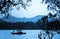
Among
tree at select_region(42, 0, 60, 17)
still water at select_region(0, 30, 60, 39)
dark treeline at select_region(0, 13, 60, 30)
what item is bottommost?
still water at select_region(0, 30, 60, 39)

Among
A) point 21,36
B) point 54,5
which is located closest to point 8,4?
point 21,36

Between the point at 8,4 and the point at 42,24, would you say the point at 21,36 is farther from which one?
the point at 8,4

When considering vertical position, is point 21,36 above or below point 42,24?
below

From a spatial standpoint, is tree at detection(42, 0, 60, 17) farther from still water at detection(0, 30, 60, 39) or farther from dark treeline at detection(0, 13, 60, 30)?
still water at detection(0, 30, 60, 39)

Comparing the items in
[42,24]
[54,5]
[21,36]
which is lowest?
[21,36]

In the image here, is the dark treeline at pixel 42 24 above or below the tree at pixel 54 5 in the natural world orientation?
below

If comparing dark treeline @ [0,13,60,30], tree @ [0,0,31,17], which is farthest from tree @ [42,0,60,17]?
tree @ [0,0,31,17]

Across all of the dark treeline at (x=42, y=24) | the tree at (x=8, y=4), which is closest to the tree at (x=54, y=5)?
the dark treeline at (x=42, y=24)

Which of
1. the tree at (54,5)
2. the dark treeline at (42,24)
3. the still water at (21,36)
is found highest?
the tree at (54,5)

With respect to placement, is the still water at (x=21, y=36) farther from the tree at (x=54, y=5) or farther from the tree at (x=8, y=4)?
the tree at (x=54, y=5)

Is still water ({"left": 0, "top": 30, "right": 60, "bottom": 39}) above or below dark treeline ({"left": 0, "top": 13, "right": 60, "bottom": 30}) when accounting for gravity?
below

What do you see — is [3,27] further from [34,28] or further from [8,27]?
[34,28]

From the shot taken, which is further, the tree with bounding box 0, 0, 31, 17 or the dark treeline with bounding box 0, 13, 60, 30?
the dark treeline with bounding box 0, 13, 60, 30

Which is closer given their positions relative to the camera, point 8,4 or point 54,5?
point 8,4
